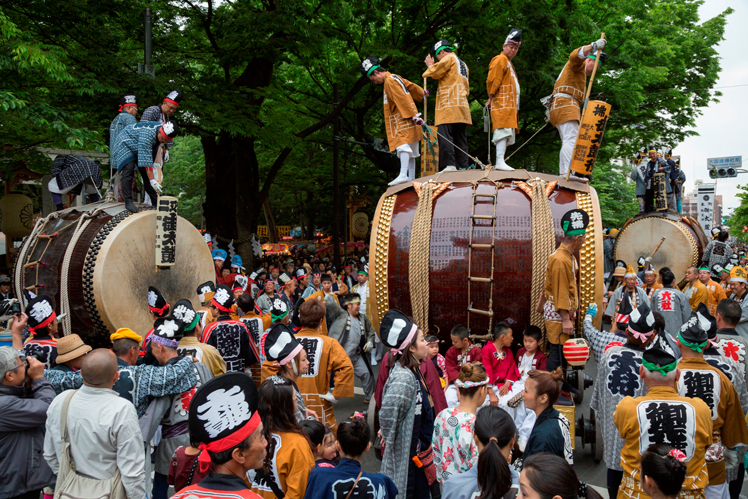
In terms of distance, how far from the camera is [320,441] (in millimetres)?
3307

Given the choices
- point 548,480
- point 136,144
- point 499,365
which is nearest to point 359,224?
point 136,144

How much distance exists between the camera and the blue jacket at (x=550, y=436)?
299 cm

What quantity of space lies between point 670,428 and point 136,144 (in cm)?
642

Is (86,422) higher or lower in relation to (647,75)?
lower

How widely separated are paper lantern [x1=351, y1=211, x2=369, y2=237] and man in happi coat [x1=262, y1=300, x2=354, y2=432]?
15588 millimetres

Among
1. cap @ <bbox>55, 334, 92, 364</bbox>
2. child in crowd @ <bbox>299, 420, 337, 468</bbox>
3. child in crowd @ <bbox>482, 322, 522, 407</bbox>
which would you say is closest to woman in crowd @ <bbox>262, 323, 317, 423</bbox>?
child in crowd @ <bbox>299, 420, 337, 468</bbox>

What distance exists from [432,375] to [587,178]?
2.97m

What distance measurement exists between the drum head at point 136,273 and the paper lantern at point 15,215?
28.2 feet

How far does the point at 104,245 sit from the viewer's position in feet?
21.2

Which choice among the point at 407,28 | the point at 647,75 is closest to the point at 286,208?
the point at 407,28

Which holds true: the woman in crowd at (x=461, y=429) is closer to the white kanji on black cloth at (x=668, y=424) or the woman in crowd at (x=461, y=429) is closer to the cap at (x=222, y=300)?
the white kanji on black cloth at (x=668, y=424)

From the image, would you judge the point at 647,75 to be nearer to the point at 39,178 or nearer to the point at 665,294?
the point at 665,294

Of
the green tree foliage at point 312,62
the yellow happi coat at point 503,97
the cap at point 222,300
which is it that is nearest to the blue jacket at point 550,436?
the cap at point 222,300

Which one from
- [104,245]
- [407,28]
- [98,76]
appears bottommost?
[104,245]
